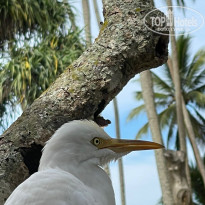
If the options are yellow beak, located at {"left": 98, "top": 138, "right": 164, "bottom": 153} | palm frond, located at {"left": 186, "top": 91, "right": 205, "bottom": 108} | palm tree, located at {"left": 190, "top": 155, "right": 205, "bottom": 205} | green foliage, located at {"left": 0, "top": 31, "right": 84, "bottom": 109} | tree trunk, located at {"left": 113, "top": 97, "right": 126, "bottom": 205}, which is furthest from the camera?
palm frond, located at {"left": 186, "top": 91, "right": 205, "bottom": 108}

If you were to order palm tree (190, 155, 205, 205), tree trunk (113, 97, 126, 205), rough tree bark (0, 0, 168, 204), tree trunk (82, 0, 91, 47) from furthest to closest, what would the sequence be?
palm tree (190, 155, 205, 205) < tree trunk (113, 97, 126, 205) < tree trunk (82, 0, 91, 47) < rough tree bark (0, 0, 168, 204)

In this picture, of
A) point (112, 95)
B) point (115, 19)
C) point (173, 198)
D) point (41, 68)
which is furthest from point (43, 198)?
point (41, 68)

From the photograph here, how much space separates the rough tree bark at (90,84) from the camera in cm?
190

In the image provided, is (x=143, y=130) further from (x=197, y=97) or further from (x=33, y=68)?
(x=33, y=68)

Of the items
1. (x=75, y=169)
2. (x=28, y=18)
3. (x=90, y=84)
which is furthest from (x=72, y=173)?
(x=28, y=18)

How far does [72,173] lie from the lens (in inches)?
63.2

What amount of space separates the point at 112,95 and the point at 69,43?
6.73 metres

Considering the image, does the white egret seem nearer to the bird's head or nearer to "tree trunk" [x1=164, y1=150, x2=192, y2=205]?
the bird's head

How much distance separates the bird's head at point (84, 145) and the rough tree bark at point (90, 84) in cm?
30

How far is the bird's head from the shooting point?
1.59 metres

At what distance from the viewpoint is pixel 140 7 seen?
2215 mm

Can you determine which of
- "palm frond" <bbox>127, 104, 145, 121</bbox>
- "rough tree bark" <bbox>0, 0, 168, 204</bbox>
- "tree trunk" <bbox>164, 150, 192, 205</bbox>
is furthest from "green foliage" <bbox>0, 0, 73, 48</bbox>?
"palm frond" <bbox>127, 104, 145, 121</bbox>

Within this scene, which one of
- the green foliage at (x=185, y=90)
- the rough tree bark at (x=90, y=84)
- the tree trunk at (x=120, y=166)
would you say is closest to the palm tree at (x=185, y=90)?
the green foliage at (x=185, y=90)

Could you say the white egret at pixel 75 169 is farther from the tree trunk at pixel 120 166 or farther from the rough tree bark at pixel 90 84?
the tree trunk at pixel 120 166
